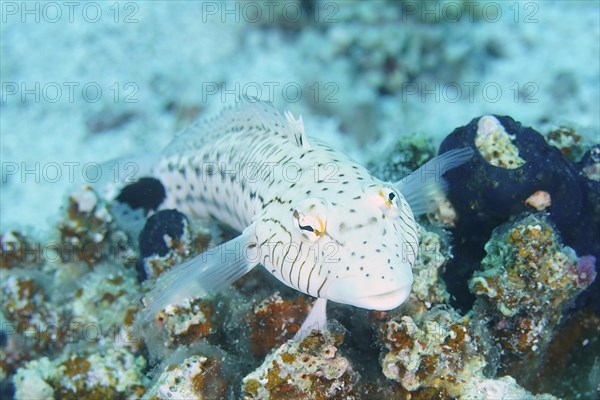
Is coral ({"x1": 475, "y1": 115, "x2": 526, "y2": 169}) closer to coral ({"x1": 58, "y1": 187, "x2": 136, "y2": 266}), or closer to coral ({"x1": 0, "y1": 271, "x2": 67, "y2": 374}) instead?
coral ({"x1": 58, "y1": 187, "x2": 136, "y2": 266})

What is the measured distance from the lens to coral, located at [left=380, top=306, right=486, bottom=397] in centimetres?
271

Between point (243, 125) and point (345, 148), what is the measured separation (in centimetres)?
361

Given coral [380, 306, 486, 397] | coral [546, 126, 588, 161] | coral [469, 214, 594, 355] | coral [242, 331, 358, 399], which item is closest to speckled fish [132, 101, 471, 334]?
coral [242, 331, 358, 399]

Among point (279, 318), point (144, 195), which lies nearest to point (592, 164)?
point (279, 318)

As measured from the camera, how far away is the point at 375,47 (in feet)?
27.6

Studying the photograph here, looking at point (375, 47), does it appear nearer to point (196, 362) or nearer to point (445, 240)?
point (445, 240)

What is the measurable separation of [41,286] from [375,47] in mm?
6137

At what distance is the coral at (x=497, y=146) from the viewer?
3.38 meters

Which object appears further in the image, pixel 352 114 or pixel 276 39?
pixel 276 39

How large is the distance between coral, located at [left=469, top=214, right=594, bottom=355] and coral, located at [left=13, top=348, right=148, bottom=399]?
2525 millimetres

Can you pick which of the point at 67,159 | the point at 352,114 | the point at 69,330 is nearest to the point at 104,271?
the point at 69,330

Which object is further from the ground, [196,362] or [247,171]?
[247,171]

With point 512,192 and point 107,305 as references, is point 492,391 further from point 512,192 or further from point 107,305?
point 107,305

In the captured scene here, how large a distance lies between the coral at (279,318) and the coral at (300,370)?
44 cm
